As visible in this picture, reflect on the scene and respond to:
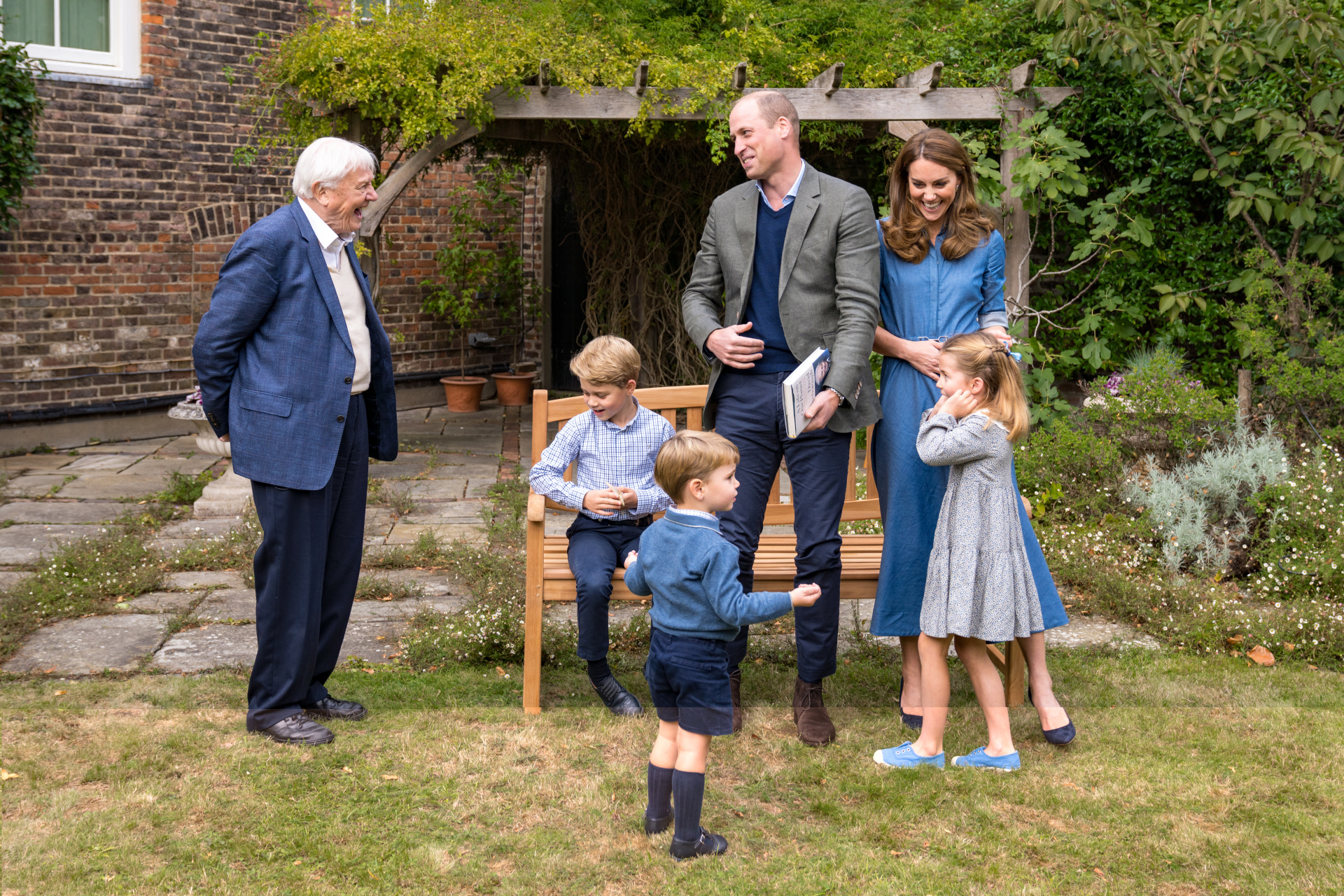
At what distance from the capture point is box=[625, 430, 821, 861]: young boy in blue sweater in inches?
106

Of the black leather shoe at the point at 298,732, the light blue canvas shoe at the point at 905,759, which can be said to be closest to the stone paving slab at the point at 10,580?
the black leather shoe at the point at 298,732

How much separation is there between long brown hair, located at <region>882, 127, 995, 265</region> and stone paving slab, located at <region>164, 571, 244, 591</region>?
335cm

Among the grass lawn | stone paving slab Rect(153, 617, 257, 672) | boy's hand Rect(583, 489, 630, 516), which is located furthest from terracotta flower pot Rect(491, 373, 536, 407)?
boy's hand Rect(583, 489, 630, 516)

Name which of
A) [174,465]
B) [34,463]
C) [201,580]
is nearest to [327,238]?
[201,580]

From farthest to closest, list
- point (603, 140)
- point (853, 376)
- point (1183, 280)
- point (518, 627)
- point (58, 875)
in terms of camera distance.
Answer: point (603, 140)
point (1183, 280)
point (518, 627)
point (853, 376)
point (58, 875)

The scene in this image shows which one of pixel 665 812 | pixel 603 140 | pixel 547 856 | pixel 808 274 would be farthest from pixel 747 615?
pixel 603 140

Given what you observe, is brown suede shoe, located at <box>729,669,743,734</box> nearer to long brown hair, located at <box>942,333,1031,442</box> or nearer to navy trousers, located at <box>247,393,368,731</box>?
long brown hair, located at <box>942,333,1031,442</box>

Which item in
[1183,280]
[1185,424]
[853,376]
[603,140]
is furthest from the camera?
[603,140]

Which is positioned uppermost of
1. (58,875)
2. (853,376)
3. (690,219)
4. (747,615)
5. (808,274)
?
(690,219)

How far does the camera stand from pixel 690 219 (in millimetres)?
10219

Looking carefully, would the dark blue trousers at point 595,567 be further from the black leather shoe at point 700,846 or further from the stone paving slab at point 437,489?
the stone paving slab at point 437,489

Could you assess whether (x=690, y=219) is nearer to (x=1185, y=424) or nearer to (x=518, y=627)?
(x=1185, y=424)

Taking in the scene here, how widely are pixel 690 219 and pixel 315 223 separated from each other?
7086 millimetres

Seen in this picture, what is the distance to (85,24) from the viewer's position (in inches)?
347
